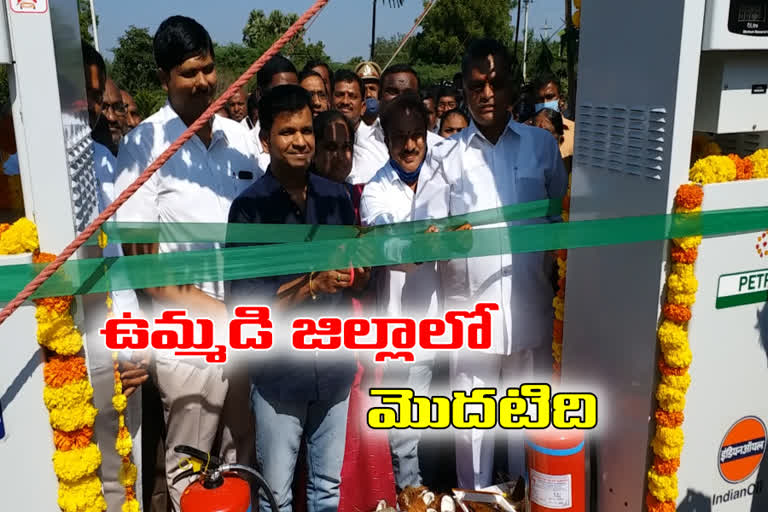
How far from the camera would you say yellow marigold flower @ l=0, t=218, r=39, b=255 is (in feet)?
6.17

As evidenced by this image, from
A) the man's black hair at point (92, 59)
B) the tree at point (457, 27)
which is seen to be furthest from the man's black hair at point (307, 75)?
the tree at point (457, 27)

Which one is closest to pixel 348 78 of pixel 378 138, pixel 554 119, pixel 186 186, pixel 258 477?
pixel 378 138

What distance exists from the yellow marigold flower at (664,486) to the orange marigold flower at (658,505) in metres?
0.02

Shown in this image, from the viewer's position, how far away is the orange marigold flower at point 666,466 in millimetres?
Answer: 2430

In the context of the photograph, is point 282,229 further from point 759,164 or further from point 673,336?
point 759,164

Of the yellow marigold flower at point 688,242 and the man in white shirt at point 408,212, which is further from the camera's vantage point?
the man in white shirt at point 408,212

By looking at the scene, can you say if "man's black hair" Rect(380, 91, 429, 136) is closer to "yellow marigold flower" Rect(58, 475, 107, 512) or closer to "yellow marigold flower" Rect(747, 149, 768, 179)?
"yellow marigold flower" Rect(747, 149, 768, 179)

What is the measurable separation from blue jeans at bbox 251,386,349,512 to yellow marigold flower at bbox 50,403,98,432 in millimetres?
708

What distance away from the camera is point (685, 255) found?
7.52 feet

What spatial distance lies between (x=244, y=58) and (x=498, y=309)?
29.1 m

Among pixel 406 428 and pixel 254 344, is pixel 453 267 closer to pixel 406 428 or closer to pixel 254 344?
pixel 406 428

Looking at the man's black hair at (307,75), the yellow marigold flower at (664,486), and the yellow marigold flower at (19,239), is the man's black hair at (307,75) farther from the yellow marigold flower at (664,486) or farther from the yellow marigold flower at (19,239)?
the yellow marigold flower at (664,486)

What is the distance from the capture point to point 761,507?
2754 mm

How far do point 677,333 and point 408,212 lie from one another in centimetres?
133
